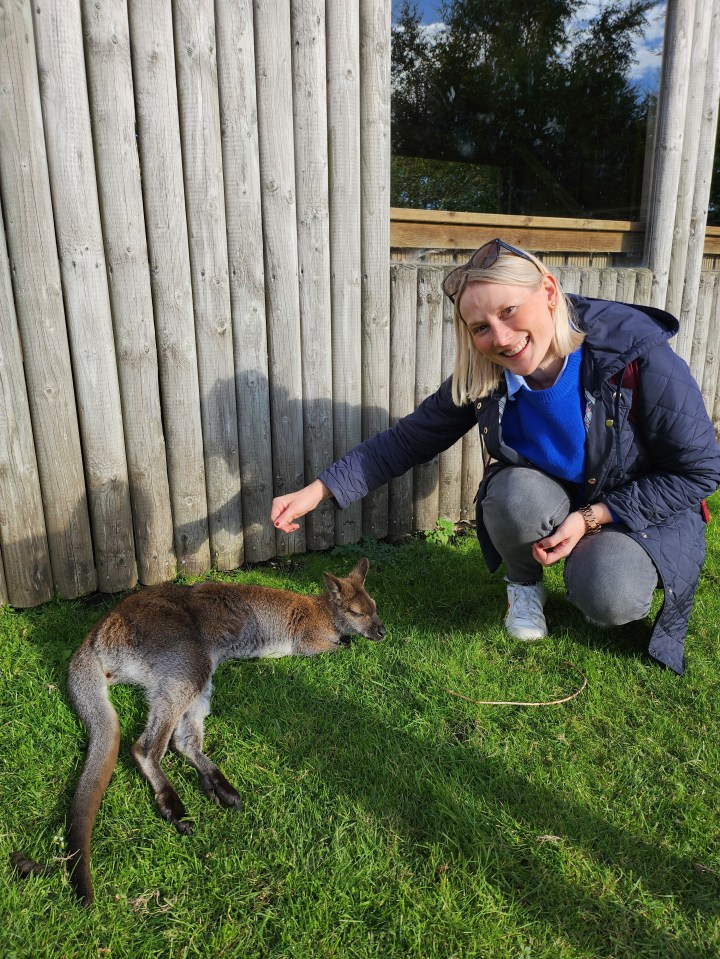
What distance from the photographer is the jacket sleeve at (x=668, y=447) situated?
307 centimetres

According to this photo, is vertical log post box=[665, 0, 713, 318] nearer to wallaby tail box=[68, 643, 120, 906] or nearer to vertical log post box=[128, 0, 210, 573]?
vertical log post box=[128, 0, 210, 573]

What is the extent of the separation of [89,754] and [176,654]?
0.52m

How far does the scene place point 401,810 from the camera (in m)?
2.48

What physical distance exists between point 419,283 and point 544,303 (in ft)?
5.38

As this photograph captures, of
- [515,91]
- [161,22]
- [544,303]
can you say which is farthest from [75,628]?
[515,91]

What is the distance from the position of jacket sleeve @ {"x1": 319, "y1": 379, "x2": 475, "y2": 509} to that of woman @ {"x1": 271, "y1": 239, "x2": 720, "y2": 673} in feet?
0.62

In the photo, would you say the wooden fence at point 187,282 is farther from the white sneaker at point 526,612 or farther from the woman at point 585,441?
the white sneaker at point 526,612

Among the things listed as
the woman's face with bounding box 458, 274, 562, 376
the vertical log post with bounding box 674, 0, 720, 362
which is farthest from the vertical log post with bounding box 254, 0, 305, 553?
the vertical log post with bounding box 674, 0, 720, 362

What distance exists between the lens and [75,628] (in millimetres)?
3568

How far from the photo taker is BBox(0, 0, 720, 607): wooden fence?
332 centimetres

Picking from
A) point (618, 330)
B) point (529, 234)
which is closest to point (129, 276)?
point (618, 330)

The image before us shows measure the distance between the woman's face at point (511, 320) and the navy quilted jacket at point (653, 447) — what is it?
0.85 feet

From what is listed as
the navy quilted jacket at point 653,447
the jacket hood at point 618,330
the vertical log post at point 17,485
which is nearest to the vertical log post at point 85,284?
the vertical log post at point 17,485

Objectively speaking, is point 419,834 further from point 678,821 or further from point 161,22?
point 161,22
